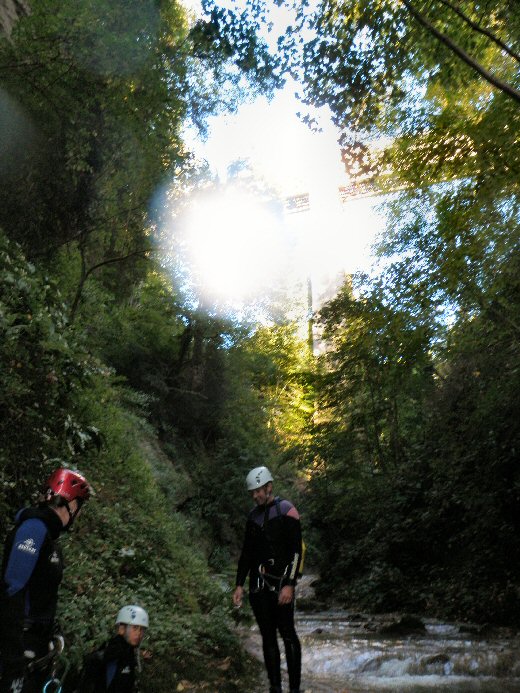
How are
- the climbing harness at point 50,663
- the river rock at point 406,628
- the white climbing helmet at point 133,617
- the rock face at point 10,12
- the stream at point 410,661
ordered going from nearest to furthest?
the climbing harness at point 50,663 < the white climbing helmet at point 133,617 < the stream at point 410,661 < the river rock at point 406,628 < the rock face at point 10,12

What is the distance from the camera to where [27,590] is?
3.42 m

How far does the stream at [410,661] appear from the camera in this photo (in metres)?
6.75

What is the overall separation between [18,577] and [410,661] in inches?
255

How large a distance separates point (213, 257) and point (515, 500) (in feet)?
47.8

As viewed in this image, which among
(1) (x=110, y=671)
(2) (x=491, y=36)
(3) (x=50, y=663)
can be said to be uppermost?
(2) (x=491, y=36)

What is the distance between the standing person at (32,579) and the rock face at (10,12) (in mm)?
12966

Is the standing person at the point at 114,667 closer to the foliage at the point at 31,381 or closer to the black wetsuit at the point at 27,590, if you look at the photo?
the black wetsuit at the point at 27,590

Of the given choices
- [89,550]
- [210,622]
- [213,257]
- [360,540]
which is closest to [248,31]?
[89,550]

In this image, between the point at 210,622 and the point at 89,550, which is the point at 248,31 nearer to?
the point at 89,550

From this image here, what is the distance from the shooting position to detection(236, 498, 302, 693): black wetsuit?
5.75m

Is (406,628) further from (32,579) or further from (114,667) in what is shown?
(32,579)

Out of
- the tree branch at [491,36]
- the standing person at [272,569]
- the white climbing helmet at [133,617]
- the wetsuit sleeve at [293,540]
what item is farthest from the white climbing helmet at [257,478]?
the tree branch at [491,36]

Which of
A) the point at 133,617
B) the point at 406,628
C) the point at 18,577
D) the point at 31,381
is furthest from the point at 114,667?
the point at 406,628

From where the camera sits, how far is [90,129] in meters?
12.6
